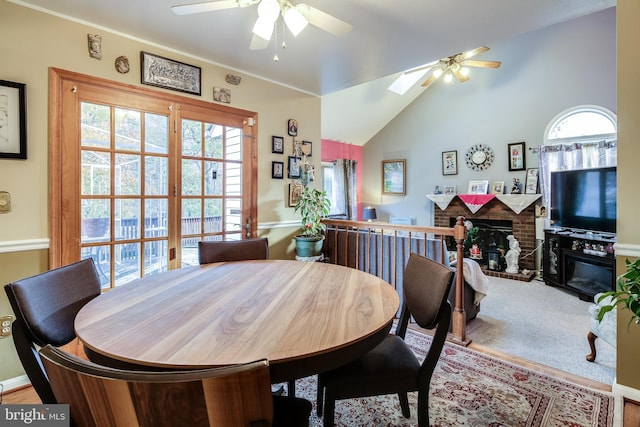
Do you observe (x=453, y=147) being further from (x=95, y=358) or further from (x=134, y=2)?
(x=95, y=358)

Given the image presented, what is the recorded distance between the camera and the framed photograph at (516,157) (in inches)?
202

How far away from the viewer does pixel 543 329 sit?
9.49 feet

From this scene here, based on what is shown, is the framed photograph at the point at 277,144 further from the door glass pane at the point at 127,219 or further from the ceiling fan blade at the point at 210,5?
the ceiling fan blade at the point at 210,5

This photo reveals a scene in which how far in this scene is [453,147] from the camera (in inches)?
234

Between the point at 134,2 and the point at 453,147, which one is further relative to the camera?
the point at 453,147

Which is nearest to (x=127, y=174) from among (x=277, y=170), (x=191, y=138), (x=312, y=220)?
(x=191, y=138)

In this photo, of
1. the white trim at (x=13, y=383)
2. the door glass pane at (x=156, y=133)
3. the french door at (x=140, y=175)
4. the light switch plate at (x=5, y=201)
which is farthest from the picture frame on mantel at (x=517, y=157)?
the white trim at (x=13, y=383)

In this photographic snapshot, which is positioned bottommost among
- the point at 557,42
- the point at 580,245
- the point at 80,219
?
the point at 580,245

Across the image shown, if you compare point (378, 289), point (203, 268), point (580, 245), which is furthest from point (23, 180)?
point (580, 245)

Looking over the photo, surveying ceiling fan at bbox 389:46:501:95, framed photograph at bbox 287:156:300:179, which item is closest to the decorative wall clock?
ceiling fan at bbox 389:46:501:95

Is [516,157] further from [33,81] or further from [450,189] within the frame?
[33,81]

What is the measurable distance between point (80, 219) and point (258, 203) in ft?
4.95

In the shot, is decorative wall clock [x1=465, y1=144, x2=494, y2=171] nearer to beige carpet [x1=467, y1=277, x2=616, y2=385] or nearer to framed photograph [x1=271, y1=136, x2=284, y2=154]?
beige carpet [x1=467, y1=277, x2=616, y2=385]

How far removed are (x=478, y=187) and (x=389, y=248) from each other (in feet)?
11.1
